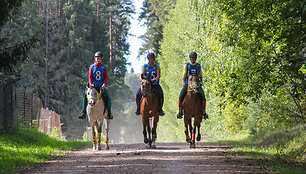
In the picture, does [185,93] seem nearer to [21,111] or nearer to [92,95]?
[92,95]

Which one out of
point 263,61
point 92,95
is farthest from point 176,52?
point 263,61

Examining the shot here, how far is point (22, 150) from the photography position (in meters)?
15.0

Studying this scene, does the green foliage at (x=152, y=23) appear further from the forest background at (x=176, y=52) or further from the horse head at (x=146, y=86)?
the horse head at (x=146, y=86)

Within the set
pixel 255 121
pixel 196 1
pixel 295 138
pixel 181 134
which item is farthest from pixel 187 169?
pixel 181 134

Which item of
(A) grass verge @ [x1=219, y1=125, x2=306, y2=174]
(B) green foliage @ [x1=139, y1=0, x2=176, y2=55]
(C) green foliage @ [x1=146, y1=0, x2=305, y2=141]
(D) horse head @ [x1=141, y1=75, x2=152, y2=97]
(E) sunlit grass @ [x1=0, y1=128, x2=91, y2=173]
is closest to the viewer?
(A) grass verge @ [x1=219, y1=125, x2=306, y2=174]

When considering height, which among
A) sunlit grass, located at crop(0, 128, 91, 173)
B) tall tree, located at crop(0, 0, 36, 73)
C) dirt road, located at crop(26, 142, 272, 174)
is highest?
tall tree, located at crop(0, 0, 36, 73)

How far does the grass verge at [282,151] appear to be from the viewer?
11633 mm

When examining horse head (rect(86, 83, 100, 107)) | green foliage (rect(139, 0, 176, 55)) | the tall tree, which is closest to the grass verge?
horse head (rect(86, 83, 100, 107))

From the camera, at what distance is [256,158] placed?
13297 millimetres

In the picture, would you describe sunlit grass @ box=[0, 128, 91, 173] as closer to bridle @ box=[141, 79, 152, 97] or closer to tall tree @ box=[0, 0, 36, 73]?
tall tree @ box=[0, 0, 36, 73]

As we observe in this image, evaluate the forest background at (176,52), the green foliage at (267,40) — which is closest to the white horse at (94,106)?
the forest background at (176,52)

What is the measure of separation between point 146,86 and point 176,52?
3113 centimetres

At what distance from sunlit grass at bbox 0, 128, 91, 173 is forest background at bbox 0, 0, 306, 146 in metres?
2.61

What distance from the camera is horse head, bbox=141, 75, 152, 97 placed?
15578mm
